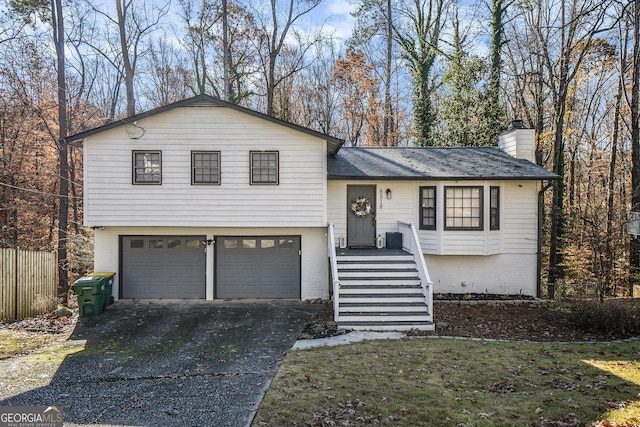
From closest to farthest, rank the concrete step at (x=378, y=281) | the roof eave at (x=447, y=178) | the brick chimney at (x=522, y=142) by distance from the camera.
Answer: the concrete step at (x=378, y=281) → the roof eave at (x=447, y=178) → the brick chimney at (x=522, y=142)

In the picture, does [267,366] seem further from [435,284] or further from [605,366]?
[435,284]

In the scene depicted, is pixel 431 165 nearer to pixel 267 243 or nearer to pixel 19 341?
pixel 267 243

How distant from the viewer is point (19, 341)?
9.01m

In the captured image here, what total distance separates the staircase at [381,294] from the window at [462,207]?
6.56ft

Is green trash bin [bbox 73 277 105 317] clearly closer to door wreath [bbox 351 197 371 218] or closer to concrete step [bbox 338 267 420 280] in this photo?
concrete step [bbox 338 267 420 280]

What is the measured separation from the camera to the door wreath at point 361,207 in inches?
529

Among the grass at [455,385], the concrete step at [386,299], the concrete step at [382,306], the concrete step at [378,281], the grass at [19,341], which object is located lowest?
the grass at [19,341]

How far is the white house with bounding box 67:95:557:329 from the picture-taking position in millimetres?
→ 12031

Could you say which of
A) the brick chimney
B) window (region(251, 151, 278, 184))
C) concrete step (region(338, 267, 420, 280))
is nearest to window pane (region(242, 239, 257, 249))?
window (region(251, 151, 278, 184))

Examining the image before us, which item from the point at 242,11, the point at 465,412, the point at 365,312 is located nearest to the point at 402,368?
the point at 465,412

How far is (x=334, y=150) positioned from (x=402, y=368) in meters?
8.21

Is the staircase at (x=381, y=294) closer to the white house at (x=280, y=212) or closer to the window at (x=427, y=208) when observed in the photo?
the white house at (x=280, y=212)

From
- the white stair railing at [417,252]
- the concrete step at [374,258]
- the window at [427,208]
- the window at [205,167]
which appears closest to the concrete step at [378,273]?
the white stair railing at [417,252]

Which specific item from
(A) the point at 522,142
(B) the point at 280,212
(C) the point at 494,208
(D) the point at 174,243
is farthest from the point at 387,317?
(A) the point at 522,142
